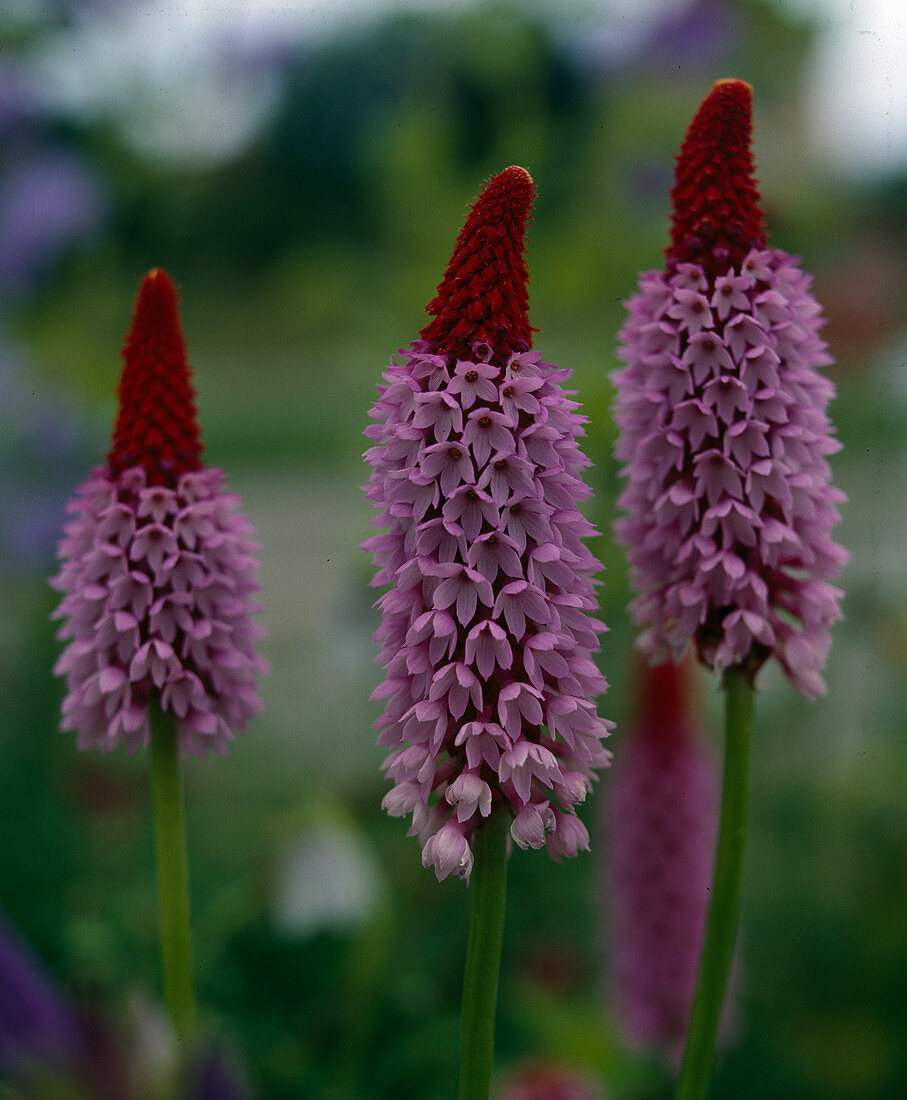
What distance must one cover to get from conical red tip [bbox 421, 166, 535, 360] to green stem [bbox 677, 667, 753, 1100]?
35cm

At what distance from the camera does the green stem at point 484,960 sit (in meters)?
0.75

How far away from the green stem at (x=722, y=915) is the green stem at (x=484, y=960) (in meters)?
0.19

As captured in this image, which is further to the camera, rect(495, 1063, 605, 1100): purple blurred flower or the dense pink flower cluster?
rect(495, 1063, 605, 1100): purple blurred flower

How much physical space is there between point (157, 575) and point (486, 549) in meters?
0.26

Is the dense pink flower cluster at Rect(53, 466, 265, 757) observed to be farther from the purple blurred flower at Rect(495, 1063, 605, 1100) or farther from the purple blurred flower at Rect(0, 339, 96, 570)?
the purple blurred flower at Rect(0, 339, 96, 570)

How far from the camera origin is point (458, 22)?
2.83 m

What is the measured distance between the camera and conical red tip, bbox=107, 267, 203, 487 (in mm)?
860

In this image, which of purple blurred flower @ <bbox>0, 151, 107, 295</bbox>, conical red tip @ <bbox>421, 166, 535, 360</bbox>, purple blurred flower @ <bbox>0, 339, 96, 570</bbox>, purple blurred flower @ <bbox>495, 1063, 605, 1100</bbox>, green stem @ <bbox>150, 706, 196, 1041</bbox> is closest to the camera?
conical red tip @ <bbox>421, 166, 535, 360</bbox>

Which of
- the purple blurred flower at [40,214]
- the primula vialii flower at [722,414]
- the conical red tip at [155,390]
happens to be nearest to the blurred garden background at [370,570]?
the purple blurred flower at [40,214]

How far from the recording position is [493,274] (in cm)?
73

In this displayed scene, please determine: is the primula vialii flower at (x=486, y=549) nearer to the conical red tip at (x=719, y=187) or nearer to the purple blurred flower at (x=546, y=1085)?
the conical red tip at (x=719, y=187)

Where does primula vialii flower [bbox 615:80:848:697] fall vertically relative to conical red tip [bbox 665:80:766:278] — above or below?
below

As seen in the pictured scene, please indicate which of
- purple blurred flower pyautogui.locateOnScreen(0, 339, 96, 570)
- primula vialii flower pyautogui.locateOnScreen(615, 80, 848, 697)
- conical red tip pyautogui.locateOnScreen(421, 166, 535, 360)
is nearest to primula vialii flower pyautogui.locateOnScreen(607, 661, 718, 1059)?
primula vialii flower pyautogui.locateOnScreen(615, 80, 848, 697)

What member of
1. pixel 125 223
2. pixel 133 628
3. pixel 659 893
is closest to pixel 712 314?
pixel 133 628
